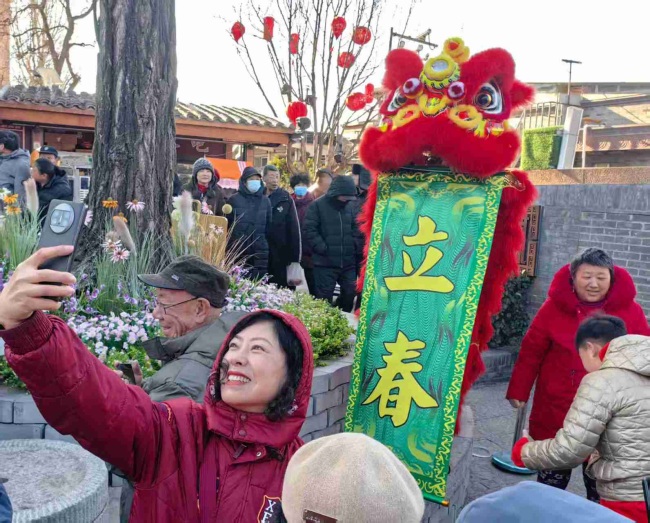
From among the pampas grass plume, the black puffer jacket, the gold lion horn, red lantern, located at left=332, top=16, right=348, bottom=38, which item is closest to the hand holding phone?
the pampas grass plume

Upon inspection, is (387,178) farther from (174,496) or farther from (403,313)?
(174,496)

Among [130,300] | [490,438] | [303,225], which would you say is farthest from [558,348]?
[303,225]

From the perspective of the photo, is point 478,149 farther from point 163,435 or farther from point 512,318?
point 512,318

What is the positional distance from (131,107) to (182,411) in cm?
330

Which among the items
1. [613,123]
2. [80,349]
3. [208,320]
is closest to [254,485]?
[80,349]

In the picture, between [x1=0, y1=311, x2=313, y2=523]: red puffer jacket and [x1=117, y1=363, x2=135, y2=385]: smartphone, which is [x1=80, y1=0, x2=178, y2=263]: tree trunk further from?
[x1=0, y1=311, x2=313, y2=523]: red puffer jacket

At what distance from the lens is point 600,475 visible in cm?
260

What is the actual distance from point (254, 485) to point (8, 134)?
6.78m

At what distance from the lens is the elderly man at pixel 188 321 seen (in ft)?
7.47

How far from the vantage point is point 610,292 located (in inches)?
138

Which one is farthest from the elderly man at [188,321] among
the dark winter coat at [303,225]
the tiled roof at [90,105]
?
the tiled roof at [90,105]

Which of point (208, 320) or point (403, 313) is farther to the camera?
point (403, 313)

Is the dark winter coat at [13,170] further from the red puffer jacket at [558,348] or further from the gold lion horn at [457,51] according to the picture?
the red puffer jacket at [558,348]

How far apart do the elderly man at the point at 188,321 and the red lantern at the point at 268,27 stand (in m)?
11.5
